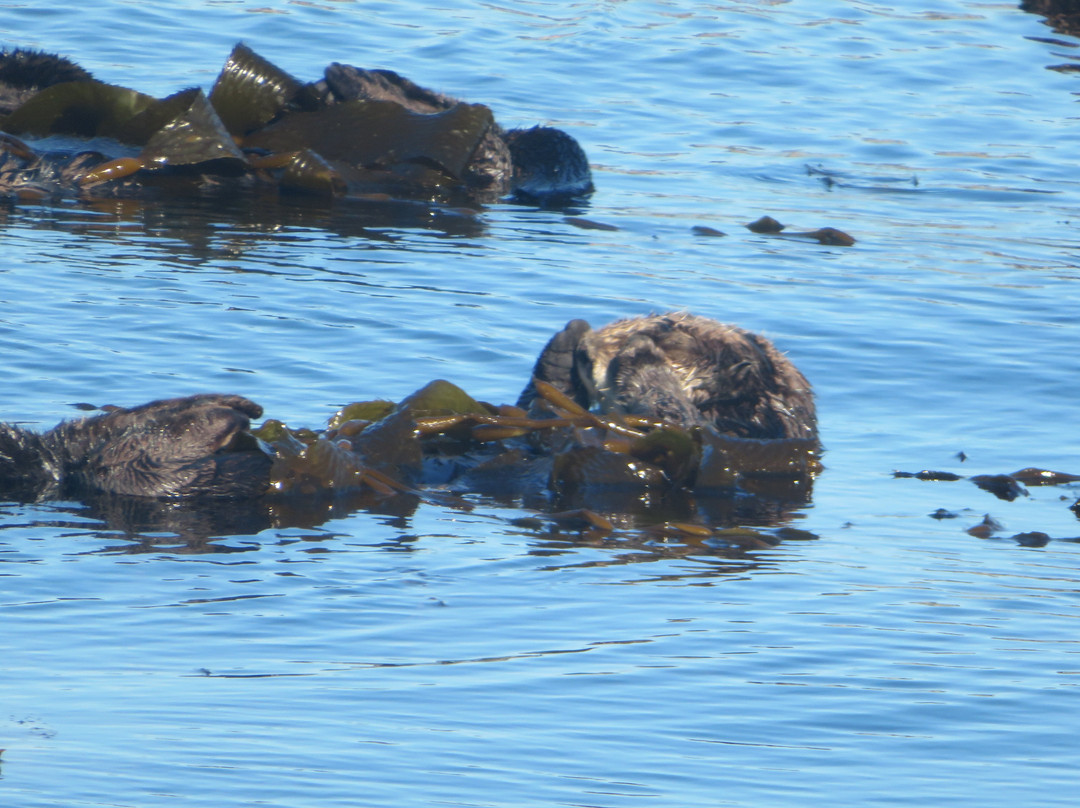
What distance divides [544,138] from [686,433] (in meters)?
5.60

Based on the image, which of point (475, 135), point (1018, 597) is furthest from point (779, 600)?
point (475, 135)

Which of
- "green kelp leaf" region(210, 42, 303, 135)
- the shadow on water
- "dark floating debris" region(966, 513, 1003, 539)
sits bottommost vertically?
the shadow on water

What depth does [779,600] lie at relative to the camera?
4.22 metres

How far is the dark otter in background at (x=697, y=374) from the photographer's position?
5656mm

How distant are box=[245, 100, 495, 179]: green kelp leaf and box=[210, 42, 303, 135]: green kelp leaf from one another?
8cm

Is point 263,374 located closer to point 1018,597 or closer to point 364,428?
point 364,428

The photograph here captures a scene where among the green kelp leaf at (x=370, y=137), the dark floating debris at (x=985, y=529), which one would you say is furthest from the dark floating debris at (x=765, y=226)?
the dark floating debris at (x=985, y=529)

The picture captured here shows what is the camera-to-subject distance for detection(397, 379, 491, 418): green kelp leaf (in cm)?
545

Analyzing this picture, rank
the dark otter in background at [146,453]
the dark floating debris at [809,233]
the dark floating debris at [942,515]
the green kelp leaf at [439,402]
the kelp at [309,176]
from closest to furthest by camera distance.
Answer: the dark otter in background at [146,453] < the dark floating debris at [942,515] < the green kelp leaf at [439,402] < the dark floating debris at [809,233] < the kelp at [309,176]

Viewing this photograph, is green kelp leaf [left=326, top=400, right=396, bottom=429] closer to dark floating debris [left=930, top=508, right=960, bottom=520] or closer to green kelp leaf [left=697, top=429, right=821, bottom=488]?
green kelp leaf [left=697, top=429, right=821, bottom=488]

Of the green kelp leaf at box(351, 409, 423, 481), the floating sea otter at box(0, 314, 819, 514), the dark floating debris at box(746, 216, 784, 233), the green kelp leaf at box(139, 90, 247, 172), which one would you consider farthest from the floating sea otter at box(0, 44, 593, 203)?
the green kelp leaf at box(351, 409, 423, 481)

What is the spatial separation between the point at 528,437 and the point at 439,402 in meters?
0.30

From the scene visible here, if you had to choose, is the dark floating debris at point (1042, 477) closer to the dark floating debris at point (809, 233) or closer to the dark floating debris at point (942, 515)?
the dark floating debris at point (942, 515)

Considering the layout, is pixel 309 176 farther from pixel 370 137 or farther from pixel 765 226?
pixel 765 226
